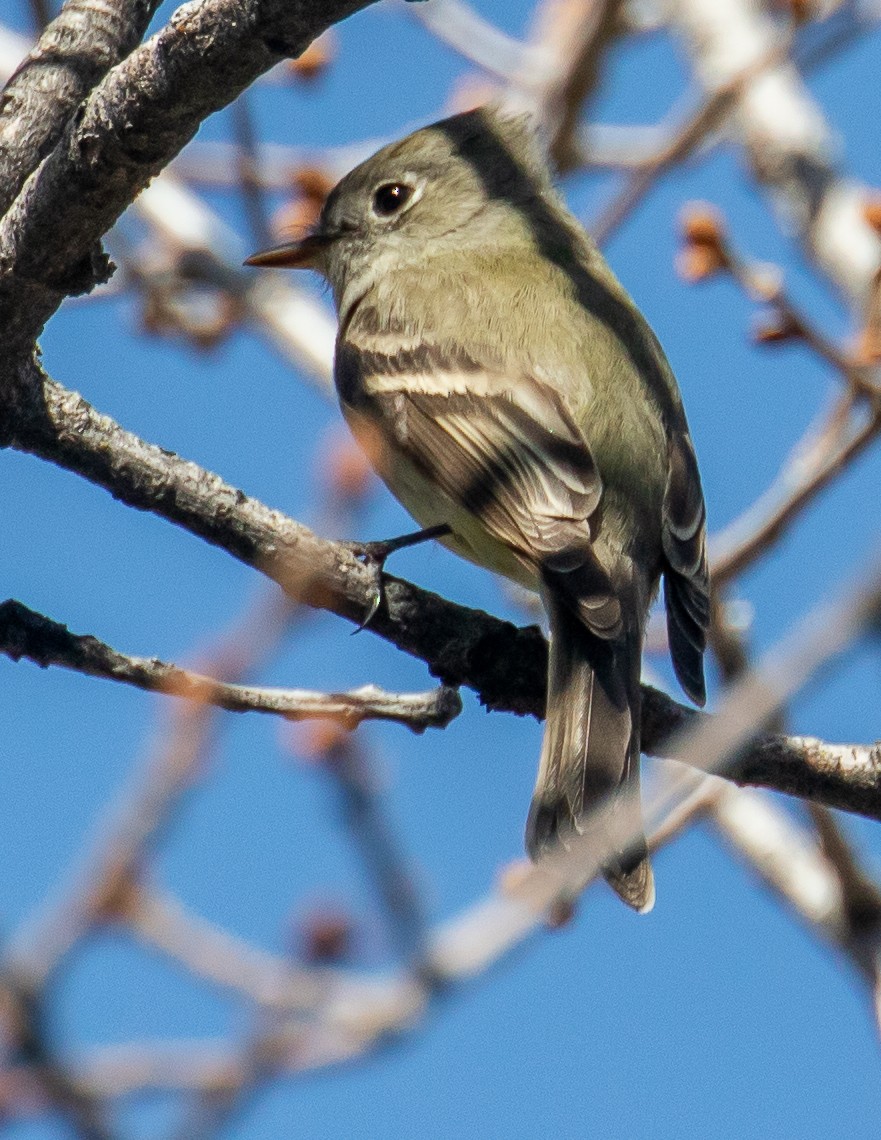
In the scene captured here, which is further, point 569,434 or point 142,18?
Result: point 569,434

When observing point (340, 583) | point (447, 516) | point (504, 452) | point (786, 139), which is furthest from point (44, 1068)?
point (786, 139)

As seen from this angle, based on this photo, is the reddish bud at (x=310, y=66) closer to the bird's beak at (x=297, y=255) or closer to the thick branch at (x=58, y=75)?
the bird's beak at (x=297, y=255)

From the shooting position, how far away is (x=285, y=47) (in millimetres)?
2535

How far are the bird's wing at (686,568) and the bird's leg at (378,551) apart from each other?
0.61 metres

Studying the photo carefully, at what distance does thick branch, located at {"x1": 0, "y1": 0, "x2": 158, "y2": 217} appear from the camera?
309 centimetres

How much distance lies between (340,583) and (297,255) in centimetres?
230

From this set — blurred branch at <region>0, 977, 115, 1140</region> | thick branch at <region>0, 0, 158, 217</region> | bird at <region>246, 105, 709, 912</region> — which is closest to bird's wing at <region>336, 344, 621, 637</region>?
bird at <region>246, 105, 709, 912</region>

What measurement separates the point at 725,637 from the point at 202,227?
2.92 metres

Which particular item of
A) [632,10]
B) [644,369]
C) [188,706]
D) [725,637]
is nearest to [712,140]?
[632,10]

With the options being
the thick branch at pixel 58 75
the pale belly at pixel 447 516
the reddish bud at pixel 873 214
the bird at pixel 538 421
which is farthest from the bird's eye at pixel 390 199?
the thick branch at pixel 58 75

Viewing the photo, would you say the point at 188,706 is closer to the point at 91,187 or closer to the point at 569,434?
the point at 91,187

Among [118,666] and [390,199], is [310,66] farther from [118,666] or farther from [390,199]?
[118,666]

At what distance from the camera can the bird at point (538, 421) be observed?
3.72 m

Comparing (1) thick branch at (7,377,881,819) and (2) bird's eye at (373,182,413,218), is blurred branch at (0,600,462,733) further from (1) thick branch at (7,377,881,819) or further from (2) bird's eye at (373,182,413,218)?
(2) bird's eye at (373,182,413,218)
